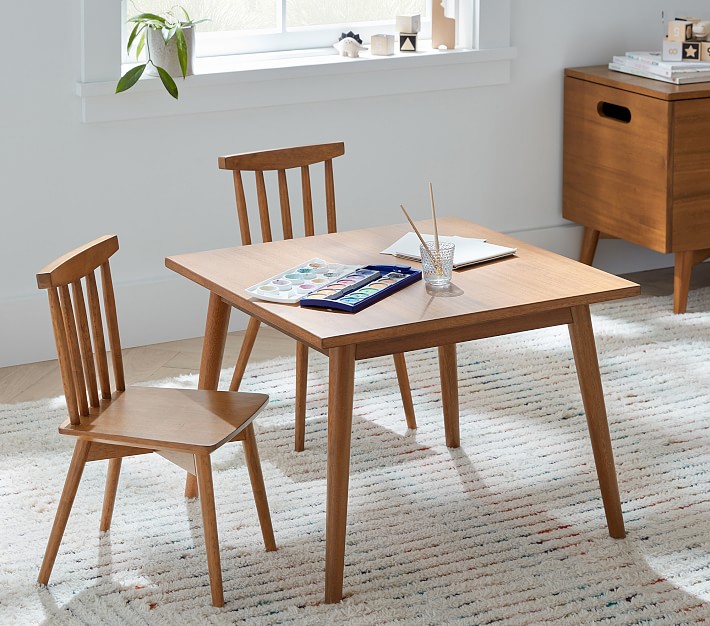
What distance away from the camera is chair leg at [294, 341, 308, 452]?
10.0ft

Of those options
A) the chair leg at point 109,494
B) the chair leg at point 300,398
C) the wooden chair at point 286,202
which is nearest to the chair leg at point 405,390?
the wooden chair at point 286,202

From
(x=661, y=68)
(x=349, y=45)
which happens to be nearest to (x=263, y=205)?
(x=349, y=45)

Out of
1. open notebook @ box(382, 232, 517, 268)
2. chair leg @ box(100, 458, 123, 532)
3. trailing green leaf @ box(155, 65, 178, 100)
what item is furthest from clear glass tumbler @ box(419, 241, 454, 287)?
trailing green leaf @ box(155, 65, 178, 100)

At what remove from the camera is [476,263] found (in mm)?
2637

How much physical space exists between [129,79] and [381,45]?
964 millimetres

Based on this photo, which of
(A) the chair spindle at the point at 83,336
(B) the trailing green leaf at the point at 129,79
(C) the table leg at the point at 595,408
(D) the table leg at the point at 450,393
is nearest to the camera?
(A) the chair spindle at the point at 83,336

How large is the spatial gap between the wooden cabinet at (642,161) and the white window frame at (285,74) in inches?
15.0

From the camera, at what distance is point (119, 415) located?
7.95 ft

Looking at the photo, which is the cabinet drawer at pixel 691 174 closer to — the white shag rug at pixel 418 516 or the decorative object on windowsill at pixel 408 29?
the white shag rug at pixel 418 516

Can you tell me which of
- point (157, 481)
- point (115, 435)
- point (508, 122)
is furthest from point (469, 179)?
point (115, 435)

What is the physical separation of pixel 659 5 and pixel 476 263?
2.43 m

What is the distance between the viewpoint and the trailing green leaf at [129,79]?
3.65m

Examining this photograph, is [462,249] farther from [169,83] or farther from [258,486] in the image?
[169,83]

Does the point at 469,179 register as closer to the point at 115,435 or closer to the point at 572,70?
the point at 572,70
